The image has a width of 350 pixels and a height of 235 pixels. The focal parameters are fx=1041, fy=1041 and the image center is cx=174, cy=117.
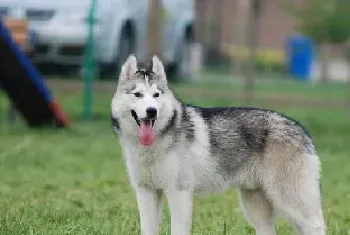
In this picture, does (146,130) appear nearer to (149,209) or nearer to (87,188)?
(149,209)

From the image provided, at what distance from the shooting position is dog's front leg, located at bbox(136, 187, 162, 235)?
6633mm

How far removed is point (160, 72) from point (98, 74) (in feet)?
48.6

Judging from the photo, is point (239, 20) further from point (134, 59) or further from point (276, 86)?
point (134, 59)

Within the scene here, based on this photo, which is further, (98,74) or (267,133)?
(98,74)

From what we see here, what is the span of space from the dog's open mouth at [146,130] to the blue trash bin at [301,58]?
32.3 m

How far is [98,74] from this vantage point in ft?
69.8

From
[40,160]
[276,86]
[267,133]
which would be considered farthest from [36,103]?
[276,86]

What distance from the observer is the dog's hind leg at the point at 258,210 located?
7.06 m

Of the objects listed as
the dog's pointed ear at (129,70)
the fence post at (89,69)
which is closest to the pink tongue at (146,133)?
the dog's pointed ear at (129,70)

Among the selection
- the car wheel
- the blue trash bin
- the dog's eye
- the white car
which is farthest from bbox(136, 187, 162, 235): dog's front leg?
the blue trash bin

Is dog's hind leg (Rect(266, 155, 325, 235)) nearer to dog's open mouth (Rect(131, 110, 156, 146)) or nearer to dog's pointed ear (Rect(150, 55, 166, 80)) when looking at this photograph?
dog's open mouth (Rect(131, 110, 156, 146))

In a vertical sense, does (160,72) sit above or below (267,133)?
above

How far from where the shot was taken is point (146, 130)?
6441 mm

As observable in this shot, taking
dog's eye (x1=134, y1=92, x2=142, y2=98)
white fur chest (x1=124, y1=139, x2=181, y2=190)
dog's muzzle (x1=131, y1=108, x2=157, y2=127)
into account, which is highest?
dog's eye (x1=134, y1=92, x2=142, y2=98)
